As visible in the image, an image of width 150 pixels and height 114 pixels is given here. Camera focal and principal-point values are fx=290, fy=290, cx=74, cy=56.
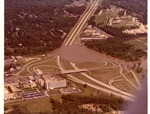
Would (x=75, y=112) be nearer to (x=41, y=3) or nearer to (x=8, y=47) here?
(x=8, y=47)

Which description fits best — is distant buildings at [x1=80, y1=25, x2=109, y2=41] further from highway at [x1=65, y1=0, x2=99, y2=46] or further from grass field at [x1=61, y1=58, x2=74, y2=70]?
grass field at [x1=61, y1=58, x2=74, y2=70]

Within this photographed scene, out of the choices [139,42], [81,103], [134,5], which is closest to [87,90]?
[81,103]

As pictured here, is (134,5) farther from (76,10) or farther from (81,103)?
(81,103)

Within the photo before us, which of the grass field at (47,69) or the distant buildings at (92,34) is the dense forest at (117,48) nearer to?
the distant buildings at (92,34)

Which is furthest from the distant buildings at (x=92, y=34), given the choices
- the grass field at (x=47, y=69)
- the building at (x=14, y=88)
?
the building at (x=14, y=88)

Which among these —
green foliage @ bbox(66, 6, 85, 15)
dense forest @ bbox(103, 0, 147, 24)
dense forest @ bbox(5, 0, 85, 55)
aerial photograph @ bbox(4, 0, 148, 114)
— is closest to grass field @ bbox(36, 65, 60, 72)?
aerial photograph @ bbox(4, 0, 148, 114)

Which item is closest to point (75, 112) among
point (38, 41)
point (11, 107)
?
point (11, 107)
